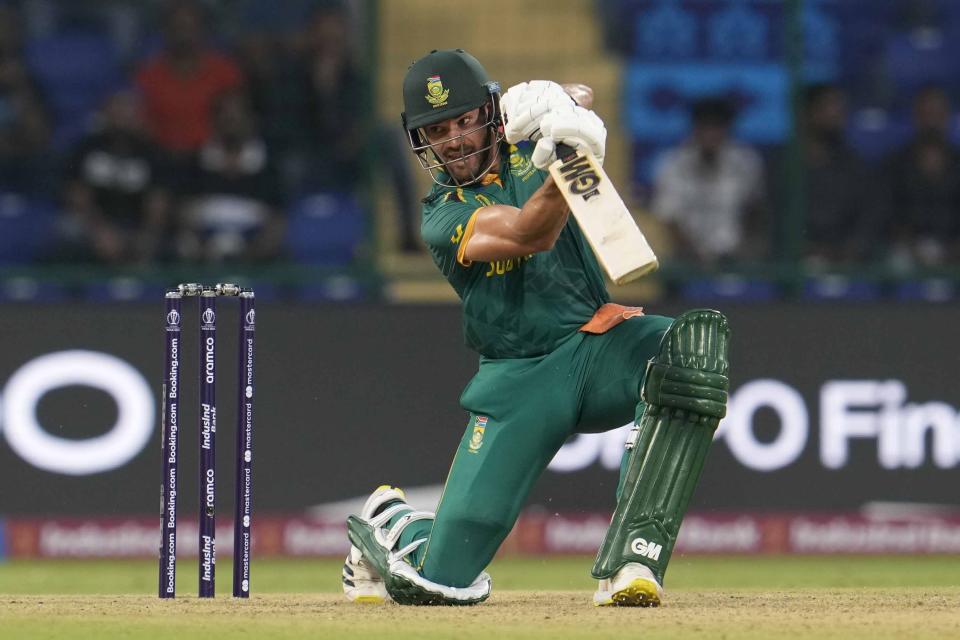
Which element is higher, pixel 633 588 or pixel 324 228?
pixel 324 228

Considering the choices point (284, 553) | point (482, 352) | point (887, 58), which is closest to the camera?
point (482, 352)

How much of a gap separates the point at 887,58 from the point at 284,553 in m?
4.60

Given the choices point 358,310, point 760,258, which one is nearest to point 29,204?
point 358,310

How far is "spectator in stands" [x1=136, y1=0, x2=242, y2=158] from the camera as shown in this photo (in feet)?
33.6

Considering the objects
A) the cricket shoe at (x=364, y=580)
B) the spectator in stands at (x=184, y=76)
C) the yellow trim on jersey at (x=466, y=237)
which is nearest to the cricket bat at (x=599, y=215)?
the yellow trim on jersey at (x=466, y=237)

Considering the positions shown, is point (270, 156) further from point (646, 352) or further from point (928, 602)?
point (928, 602)

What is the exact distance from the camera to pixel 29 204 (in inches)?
395

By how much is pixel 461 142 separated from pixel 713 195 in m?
4.36

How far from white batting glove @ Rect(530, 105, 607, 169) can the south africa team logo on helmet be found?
496 millimetres

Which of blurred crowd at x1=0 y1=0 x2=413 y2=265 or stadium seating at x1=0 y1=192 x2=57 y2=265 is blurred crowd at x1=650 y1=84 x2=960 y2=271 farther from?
stadium seating at x1=0 y1=192 x2=57 y2=265

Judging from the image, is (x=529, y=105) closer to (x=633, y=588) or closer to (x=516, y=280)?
(x=516, y=280)

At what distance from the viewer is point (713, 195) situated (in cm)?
1013

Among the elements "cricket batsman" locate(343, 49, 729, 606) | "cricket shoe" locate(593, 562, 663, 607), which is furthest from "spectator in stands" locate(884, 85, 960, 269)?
"cricket shoe" locate(593, 562, 663, 607)

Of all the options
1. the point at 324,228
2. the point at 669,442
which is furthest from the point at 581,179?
the point at 324,228
